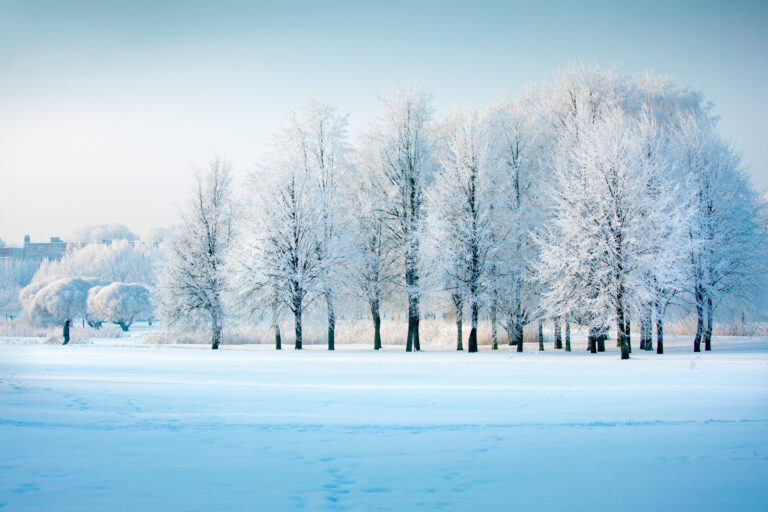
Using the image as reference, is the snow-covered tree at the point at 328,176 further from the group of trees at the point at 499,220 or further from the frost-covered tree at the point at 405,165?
the frost-covered tree at the point at 405,165

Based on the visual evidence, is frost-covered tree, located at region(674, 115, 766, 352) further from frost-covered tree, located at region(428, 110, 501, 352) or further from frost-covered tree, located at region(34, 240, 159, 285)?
frost-covered tree, located at region(34, 240, 159, 285)

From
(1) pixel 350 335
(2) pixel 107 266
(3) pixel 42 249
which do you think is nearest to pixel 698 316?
(1) pixel 350 335

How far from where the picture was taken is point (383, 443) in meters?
7.43

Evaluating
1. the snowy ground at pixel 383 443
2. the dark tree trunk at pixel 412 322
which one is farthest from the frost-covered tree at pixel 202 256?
the snowy ground at pixel 383 443

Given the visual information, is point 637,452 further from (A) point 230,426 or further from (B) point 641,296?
(B) point 641,296

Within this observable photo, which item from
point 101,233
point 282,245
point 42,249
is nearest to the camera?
point 282,245

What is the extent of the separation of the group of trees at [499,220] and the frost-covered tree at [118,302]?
74.9 feet

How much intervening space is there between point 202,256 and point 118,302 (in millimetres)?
25208

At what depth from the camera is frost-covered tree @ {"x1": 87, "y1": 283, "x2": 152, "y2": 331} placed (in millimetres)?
49312

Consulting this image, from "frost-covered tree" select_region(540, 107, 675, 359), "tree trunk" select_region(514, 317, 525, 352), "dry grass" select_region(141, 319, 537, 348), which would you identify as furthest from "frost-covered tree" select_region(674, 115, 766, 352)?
"dry grass" select_region(141, 319, 537, 348)

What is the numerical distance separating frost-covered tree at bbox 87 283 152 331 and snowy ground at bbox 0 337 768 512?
39968 mm

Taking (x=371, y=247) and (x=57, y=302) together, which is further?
(x=57, y=302)

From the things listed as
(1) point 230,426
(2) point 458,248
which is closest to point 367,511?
(1) point 230,426

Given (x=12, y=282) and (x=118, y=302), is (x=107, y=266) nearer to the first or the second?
(x=12, y=282)
